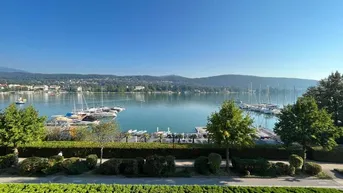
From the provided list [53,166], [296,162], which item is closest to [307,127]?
[296,162]

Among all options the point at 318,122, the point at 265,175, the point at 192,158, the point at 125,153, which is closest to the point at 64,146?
the point at 125,153

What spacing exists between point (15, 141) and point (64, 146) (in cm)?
360

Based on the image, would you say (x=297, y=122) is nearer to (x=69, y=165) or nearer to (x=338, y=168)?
(x=338, y=168)

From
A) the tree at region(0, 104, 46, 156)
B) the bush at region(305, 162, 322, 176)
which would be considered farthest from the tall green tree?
the tree at region(0, 104, 46, 156)

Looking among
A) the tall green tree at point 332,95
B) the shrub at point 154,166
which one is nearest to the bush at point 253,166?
the shrub at point 154,166

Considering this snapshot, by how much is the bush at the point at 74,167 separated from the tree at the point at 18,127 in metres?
3.90

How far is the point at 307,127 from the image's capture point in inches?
637

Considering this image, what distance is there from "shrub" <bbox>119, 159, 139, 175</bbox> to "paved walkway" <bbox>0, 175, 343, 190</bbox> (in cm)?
61

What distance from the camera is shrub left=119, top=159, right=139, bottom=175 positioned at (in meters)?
15.2

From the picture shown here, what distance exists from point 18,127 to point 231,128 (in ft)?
49.2

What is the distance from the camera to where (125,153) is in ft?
63.7

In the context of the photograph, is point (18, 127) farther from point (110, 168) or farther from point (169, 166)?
point (169, 166)

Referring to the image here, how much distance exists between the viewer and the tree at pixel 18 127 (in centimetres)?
1652

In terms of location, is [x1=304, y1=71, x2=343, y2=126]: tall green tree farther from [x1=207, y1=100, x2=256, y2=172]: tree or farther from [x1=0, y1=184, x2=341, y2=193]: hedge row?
[x1=0, y1=184, x2=341, y2=193]: hedge row
